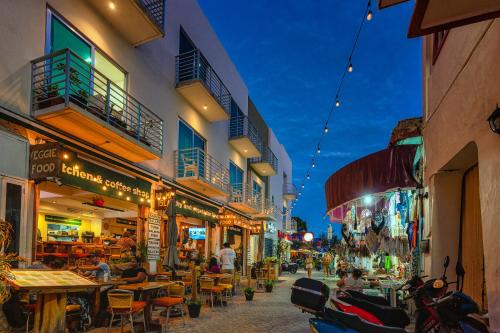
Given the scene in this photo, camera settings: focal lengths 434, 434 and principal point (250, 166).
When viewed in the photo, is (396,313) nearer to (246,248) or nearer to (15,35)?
(15,35)

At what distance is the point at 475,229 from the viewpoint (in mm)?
6938

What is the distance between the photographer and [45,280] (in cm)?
588

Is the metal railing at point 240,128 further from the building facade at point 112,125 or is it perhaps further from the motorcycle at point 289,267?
the motorcycle at point 289,267

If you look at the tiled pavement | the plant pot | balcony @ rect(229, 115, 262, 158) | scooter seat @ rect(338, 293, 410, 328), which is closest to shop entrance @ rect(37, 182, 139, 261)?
the plant pot

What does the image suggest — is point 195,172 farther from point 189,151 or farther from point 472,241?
point 472,241

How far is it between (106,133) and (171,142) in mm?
5258

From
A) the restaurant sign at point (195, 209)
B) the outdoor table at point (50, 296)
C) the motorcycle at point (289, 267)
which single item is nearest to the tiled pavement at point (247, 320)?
the outdoor table at point (50, 296)

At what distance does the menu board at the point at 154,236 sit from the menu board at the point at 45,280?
6302 millimetres

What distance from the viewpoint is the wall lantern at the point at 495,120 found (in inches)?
176

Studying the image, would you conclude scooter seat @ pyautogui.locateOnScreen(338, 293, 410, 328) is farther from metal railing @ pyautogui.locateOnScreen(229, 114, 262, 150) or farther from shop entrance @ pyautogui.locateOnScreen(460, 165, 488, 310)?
metal railing @ pyautogui.locateOnScreen(229, 114, 262, 150)

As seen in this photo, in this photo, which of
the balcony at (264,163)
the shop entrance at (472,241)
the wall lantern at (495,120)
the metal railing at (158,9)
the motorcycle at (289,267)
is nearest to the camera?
the wall lantern at (495,120)

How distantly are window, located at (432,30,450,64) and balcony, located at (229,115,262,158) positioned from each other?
14053mm

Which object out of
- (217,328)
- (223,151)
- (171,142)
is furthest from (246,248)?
(217,328)

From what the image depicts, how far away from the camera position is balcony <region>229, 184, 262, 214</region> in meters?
22.5
